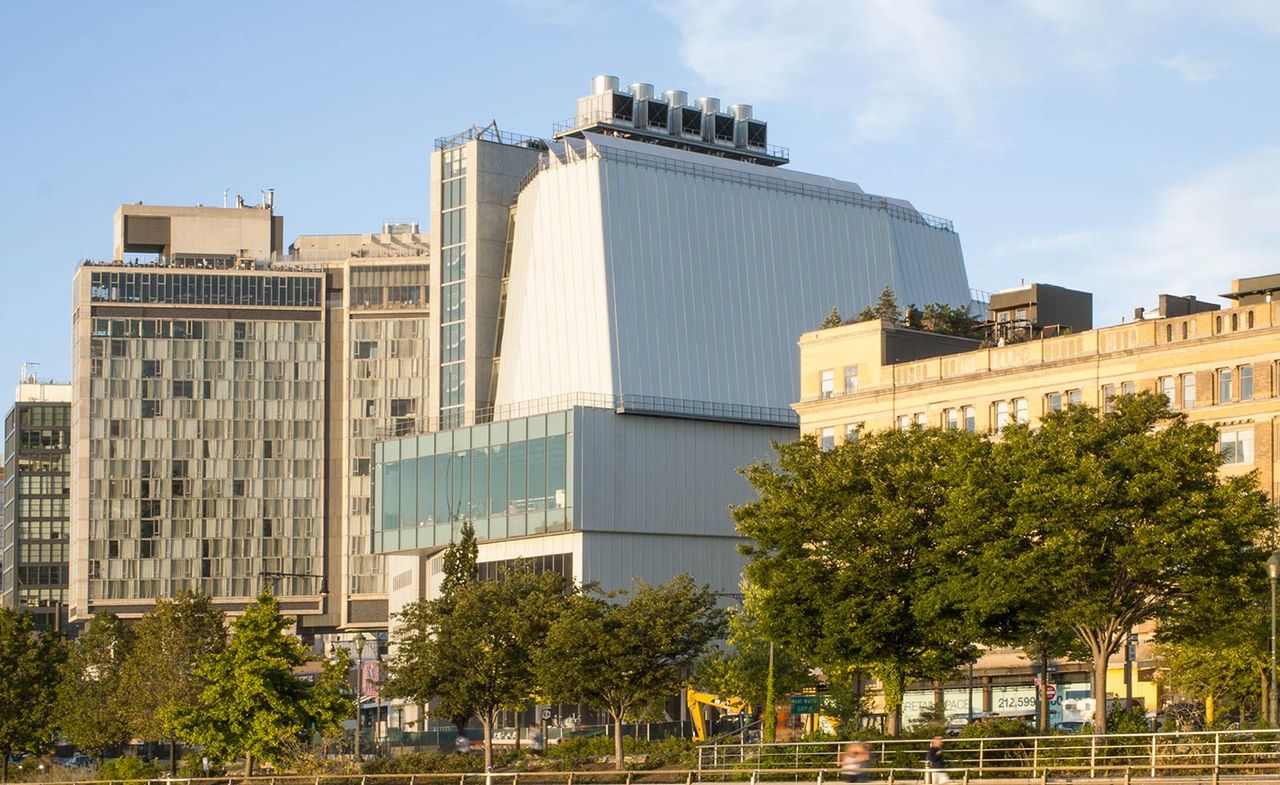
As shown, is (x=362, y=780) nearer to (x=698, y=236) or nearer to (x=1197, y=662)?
(x=1197, y=662)

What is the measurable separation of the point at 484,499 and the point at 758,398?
19850 mm

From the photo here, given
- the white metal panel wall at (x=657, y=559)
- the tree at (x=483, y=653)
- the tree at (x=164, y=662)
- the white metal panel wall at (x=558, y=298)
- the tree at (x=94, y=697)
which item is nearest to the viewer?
the tree at (x=483, y=653)

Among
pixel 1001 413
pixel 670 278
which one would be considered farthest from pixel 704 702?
pixel 670 278

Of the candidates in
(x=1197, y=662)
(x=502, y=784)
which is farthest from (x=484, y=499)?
(x=1197, y=662)

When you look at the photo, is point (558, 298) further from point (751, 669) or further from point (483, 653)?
point (751, 669)

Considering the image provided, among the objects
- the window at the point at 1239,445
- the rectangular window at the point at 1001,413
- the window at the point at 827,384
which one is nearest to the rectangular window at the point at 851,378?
the window at the point at 827,384

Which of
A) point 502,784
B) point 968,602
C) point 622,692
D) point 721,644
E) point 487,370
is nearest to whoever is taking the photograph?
point 968,602

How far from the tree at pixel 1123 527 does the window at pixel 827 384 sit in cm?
4314

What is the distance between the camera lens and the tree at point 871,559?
68.0m

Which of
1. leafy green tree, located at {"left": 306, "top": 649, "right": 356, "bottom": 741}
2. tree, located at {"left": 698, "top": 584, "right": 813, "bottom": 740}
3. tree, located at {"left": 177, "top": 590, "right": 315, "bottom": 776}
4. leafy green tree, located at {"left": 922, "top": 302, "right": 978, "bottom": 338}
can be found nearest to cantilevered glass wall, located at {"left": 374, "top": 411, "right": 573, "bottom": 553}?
leafy green tree, located at {"left": 922, "top": 302, "right": 978, "bottom": 338}

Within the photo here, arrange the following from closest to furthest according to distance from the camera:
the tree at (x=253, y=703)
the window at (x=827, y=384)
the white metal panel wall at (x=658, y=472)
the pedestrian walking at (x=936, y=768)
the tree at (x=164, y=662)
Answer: the pedestrian walking at (x=936, y=768) < the tree at (x=253, y=703) < the tree at (x=164, y=662) < the window at (x=827, y=384) < the white metal panel wall at (x=658, y=472)

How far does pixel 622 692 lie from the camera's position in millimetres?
85125

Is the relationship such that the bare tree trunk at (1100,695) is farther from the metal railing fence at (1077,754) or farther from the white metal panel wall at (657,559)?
the white metal panel wall at (657,559)

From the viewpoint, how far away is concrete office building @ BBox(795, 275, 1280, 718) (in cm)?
8862
